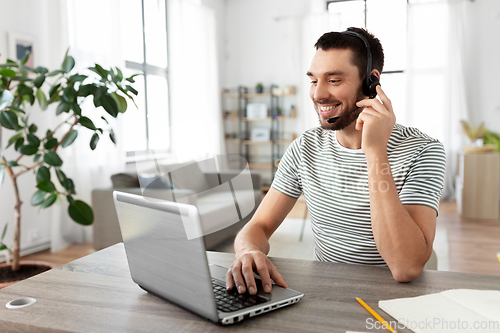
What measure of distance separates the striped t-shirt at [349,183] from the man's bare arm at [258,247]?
0.18 ft

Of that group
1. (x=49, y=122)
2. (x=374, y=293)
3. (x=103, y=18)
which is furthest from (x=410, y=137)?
(x=103, y=18)

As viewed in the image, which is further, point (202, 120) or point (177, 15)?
point (177, 15)

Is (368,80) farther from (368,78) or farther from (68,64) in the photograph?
(68,64)

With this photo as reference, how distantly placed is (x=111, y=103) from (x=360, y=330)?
178 cm

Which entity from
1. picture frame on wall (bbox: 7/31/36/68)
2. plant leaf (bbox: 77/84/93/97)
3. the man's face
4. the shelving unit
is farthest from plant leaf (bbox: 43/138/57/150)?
the shelving unit

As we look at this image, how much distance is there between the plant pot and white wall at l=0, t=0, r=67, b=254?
0.91m

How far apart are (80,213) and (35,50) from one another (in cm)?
177

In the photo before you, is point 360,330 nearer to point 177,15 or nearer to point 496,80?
point 177,15

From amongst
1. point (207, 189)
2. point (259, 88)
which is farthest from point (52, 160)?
point (259, 88)

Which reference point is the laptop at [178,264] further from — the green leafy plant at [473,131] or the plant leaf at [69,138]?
the green leafy plant at [473,131]

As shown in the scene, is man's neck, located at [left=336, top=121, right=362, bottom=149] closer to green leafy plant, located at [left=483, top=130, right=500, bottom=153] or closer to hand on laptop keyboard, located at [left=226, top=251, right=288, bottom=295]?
hand on laptop keyboard, located at [left=226, top=251, right=288, bottom=295]

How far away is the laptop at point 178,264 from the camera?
1.96 ft

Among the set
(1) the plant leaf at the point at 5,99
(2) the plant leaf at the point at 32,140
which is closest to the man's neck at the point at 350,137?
(1) the plant leaf at the point at 5,99

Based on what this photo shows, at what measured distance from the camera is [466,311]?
0.69 meters
